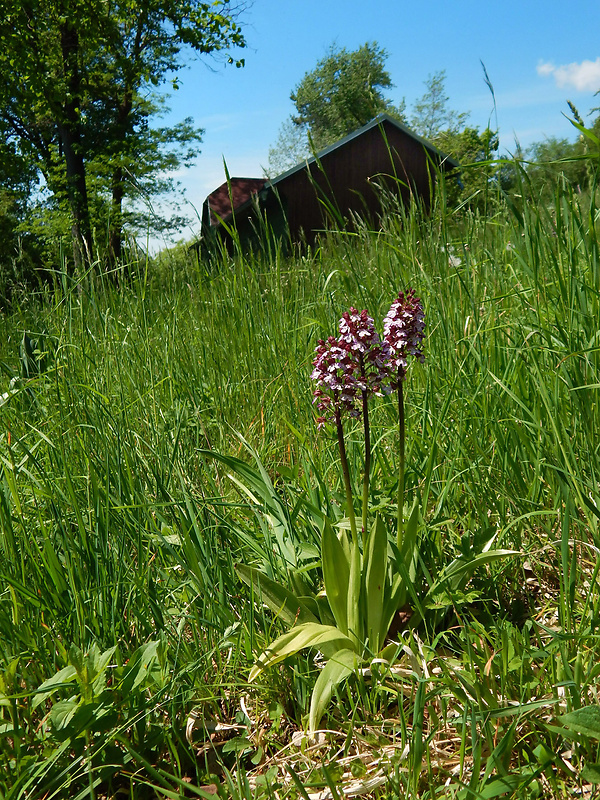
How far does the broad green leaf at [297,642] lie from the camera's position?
1083 millimetres

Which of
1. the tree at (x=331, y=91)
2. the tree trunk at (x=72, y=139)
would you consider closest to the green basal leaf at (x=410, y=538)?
the tree trunk at (x=72, y=139)

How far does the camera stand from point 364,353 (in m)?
1.12

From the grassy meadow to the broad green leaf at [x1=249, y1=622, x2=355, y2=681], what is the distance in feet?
0.18

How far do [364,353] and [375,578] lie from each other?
457 mm

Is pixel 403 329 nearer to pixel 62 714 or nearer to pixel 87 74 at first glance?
pixel 62 714

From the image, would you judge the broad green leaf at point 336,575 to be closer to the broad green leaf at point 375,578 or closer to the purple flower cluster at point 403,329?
the broad green leaf at point 375,578

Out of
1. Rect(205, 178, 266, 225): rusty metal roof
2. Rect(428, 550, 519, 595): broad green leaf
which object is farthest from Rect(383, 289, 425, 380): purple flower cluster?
Rect(205, 178, 266, 225): rusty metal roof

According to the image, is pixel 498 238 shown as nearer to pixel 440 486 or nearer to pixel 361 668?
pixel 440 486

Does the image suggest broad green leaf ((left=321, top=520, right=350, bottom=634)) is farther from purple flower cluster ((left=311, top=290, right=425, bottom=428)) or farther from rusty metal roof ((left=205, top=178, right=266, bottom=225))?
rusty metal roof ((left=205, top=178, right=266, bottom=225))

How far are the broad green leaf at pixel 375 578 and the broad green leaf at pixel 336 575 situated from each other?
5cm

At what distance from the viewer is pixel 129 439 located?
1.79 m

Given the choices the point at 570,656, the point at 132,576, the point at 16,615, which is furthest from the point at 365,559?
the point at 16,615

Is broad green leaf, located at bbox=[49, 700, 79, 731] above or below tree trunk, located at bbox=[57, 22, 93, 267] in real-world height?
below

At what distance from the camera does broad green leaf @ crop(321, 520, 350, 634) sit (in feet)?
3.76
